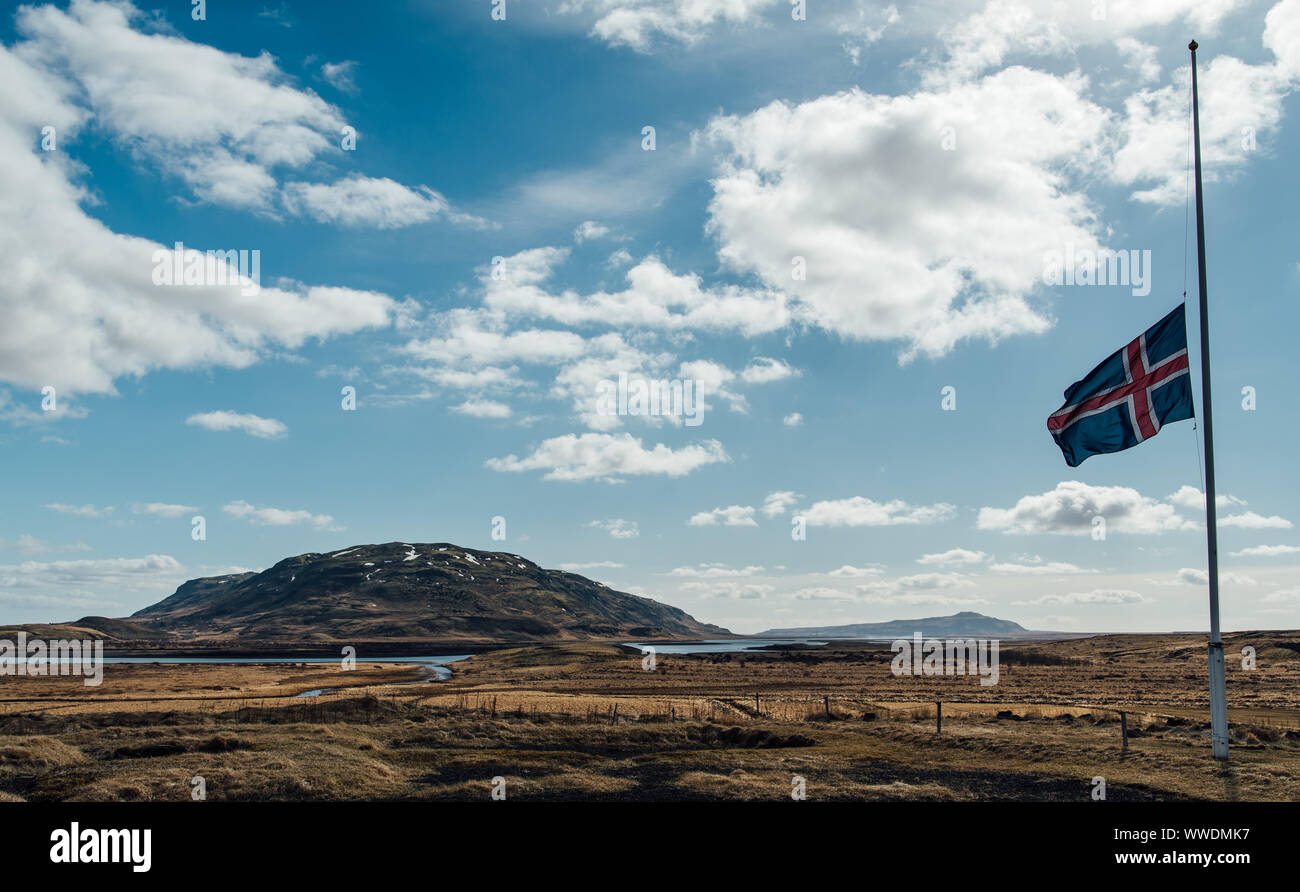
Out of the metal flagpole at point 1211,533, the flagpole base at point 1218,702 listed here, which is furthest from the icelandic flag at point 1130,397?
the flagpole base at point 1218,702

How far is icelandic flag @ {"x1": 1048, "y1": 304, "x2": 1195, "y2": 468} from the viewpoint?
22234 mm

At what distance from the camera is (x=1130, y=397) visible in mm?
23344

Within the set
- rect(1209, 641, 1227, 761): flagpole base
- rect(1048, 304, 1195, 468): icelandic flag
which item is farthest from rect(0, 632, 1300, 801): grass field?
rect(1048, 304, 1195, 468): icelandic flag

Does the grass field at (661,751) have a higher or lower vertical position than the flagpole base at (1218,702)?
lower

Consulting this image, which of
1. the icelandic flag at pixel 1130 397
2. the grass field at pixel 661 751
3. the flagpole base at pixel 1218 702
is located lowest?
the grass field at pixel 661 751

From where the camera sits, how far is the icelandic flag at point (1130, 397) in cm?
2223

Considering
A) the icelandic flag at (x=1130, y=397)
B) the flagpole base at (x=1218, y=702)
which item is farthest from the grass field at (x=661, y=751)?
the icelandic flag at (x=1130, y=397)

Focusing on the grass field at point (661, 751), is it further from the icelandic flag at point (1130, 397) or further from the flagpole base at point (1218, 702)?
the icelandic flag at point (1130, 397)

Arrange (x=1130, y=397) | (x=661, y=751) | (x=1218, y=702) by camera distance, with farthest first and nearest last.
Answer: (x=661, y=751), (x=1130, y=397), (x=1218, y=702)

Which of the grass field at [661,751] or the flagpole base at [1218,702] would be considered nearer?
the flagpole base at [1218,702]

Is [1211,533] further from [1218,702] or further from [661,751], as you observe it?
[661,751]

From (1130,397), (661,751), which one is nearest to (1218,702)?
(1130,397)

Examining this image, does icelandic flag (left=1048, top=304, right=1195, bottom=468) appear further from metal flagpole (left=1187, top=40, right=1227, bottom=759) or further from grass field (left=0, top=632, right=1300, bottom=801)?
grass field (left=0, top=632, right=1300, bottom=801)
